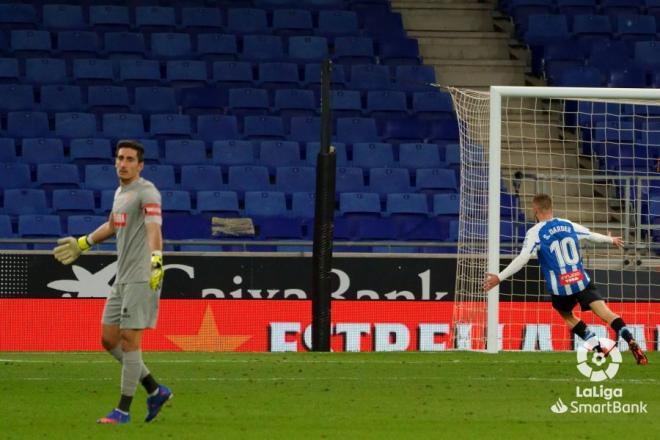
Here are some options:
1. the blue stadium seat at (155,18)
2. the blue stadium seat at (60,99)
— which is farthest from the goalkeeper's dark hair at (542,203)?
the blue stadium seat at (155,18)

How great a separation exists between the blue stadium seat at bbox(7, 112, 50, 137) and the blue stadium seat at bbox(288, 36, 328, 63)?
4368mm

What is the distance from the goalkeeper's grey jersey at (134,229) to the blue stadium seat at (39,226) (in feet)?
34.1

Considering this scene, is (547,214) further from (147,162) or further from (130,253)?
(147,162)

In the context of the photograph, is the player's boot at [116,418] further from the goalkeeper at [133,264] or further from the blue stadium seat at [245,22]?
the blue stadium seat at [245,22]

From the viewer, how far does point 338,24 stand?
80.5 ft

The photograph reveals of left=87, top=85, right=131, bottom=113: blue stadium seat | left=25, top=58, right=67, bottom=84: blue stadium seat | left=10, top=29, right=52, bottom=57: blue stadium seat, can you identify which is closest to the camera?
left=87, top=85, right=131, bottom=113: blue stadium seat

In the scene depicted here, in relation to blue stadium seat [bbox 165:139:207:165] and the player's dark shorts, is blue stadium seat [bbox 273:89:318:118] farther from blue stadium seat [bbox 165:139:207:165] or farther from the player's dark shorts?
the player's dark shorts

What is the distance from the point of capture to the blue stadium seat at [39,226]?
1964cm

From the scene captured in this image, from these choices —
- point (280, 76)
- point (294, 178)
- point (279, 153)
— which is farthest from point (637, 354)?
point (280, 76)

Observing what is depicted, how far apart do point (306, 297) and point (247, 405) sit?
716 centimetres

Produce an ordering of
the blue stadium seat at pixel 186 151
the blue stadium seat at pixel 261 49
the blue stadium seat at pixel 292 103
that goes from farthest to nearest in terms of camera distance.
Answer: the blue stadium seat at pixel 261 49
the blue stadium seat at pixel 292 103
the blue stadium seat at pixel 186 151

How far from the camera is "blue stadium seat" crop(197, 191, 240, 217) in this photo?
20.4m

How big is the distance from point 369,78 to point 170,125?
3.58 m

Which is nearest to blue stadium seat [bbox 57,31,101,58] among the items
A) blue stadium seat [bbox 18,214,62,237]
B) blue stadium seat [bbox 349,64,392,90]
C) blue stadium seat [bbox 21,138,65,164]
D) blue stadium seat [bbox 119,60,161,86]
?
blue stadium seat [bbox 119,60,161,86]
